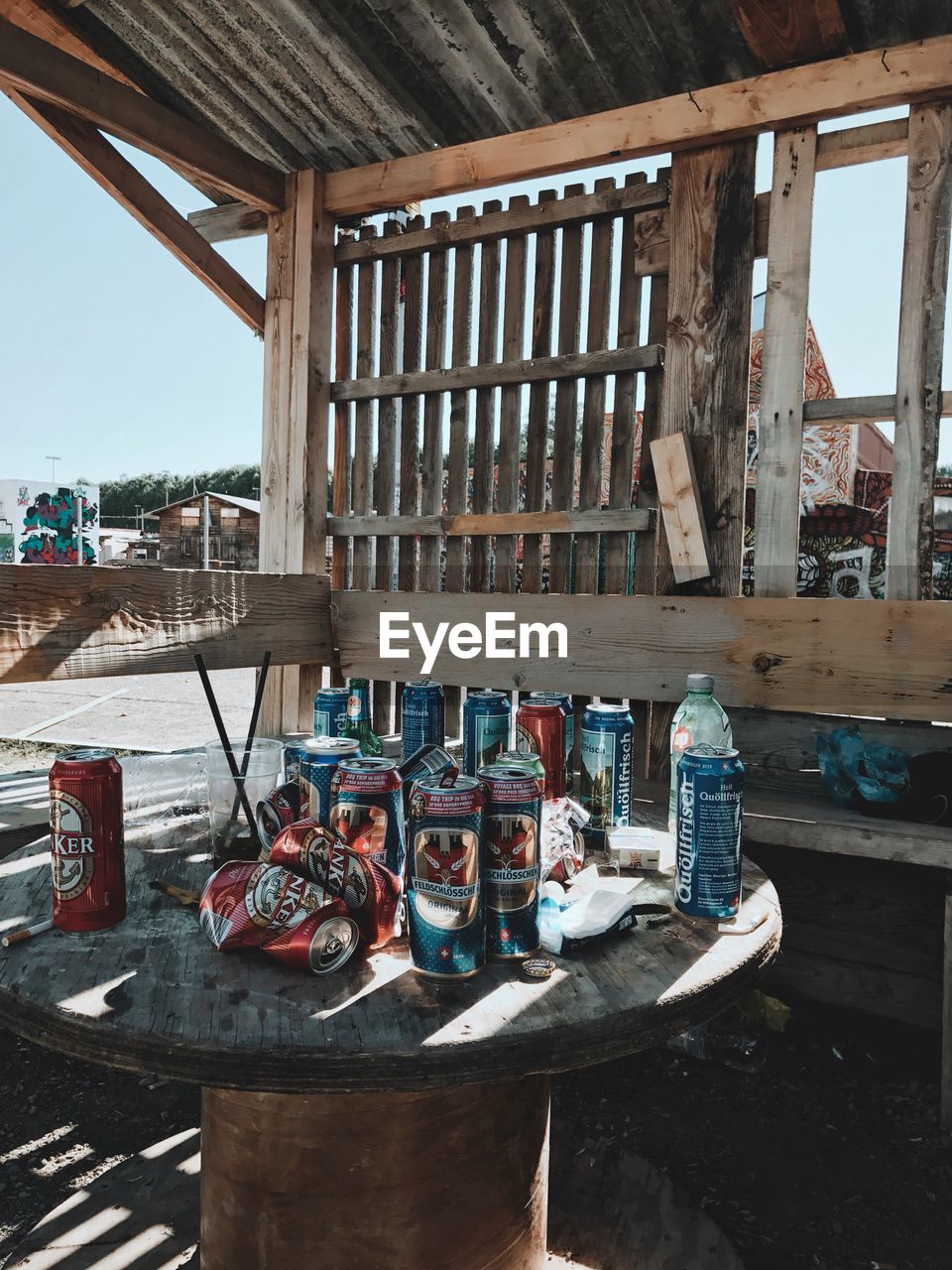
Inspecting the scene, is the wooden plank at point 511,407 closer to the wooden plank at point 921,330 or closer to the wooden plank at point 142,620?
the wooden plank at point 142,620

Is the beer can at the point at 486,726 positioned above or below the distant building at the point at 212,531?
below

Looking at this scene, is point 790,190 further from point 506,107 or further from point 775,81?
point 506,107

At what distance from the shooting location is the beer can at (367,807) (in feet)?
4.36

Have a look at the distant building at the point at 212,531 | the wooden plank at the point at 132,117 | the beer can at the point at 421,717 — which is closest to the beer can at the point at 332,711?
the beer can at the point at 421,717

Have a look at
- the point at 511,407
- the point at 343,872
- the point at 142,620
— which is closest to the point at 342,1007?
the point at 343,872

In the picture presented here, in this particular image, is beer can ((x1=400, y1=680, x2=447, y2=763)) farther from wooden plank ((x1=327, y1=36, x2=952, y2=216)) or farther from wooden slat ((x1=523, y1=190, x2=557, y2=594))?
wooden plank ((x1=327, y1=36, x2=952, y2=216))

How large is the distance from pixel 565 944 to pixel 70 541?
22.5m

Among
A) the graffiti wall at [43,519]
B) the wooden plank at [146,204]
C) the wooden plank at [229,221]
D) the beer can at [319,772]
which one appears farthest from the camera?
the graffiti wall at [43,519]

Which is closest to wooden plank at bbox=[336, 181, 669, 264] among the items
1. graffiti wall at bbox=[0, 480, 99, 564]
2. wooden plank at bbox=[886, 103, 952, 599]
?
wooden plank at bbox=[886, 103, 952, 599]

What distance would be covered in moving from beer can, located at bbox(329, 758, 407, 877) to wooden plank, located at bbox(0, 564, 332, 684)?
1.52 metres

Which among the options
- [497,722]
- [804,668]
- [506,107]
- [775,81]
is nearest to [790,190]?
[775,81]

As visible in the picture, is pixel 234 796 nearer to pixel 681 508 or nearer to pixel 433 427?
pixel 681 508

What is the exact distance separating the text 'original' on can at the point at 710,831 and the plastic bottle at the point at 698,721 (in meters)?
0.48

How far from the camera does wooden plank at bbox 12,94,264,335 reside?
329 cm
